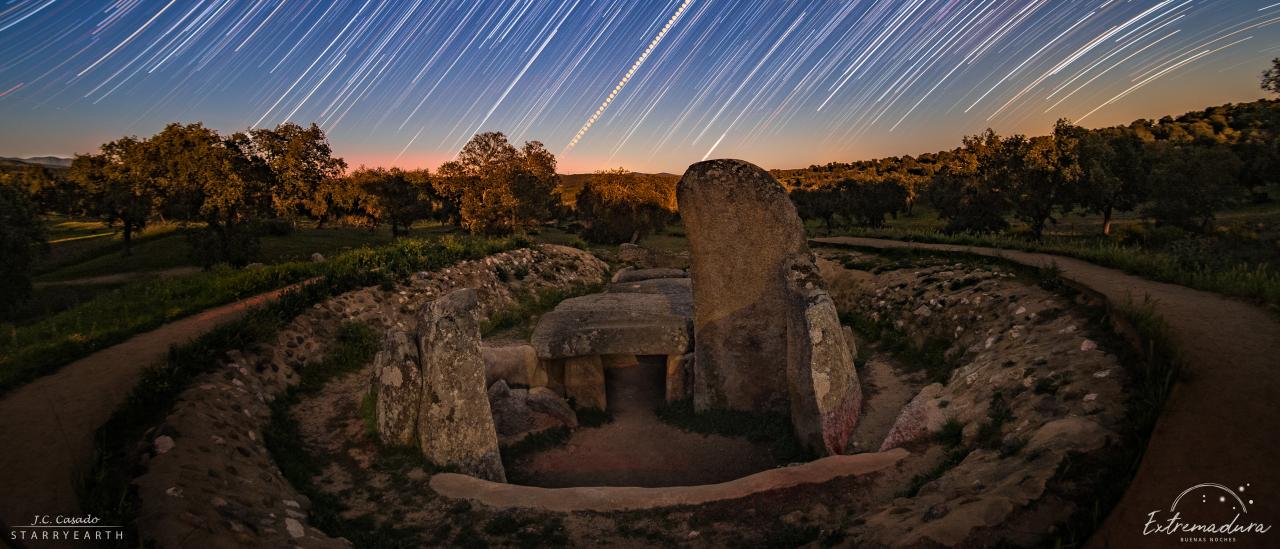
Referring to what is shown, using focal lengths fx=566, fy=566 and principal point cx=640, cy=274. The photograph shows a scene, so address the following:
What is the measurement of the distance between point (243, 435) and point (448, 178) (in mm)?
31859

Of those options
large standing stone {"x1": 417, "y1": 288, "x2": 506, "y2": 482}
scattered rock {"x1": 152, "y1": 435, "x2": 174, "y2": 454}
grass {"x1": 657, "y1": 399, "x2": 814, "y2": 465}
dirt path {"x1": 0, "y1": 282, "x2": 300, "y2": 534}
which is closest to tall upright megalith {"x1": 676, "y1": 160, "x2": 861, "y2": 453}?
grass {"x1": 657, "y1": 399, "x2": 814, "y2": 465}

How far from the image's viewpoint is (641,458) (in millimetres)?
9602

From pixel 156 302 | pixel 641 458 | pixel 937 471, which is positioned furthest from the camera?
pixel 156 302

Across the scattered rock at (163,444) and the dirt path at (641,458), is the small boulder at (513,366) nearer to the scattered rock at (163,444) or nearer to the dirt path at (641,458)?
the dirt path at (641,458)

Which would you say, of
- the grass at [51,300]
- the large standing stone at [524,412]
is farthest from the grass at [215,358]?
the grass at [51,300]

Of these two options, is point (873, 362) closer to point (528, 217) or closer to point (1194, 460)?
point (1194, 460)

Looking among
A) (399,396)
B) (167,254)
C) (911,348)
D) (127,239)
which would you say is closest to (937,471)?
(911,348)

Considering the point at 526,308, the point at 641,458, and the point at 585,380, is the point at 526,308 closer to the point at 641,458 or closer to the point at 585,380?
the point at 585,380

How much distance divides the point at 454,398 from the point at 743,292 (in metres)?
5.50

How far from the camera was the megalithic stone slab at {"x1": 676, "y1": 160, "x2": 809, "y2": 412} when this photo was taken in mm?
10695

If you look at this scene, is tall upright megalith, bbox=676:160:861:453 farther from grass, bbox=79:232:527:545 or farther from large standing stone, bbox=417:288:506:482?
grass, bbox=79:232:527:545

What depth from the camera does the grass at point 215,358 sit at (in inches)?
214

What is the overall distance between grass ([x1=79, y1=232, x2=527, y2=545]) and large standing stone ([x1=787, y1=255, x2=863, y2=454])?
5.97 metres

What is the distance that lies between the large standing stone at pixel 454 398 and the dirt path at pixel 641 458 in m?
0.99
